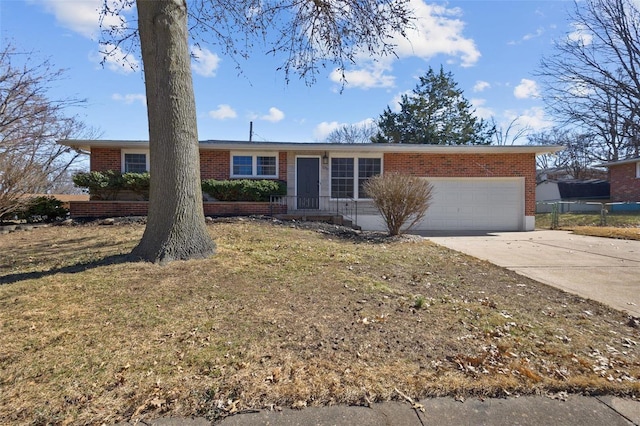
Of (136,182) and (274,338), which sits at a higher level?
(136,182)

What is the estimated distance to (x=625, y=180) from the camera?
22766mm

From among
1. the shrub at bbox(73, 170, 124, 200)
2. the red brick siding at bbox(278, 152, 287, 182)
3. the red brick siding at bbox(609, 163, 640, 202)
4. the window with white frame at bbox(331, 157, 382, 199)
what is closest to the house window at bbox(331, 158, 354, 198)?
the window with white frame at bbox(331, 157, 382, 199)

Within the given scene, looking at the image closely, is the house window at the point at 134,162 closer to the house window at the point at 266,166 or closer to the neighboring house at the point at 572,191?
the house window at the point at 266,166

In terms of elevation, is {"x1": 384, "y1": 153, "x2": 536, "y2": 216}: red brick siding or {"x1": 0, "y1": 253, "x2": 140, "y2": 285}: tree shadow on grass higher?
{"x1": 384, "y1": 153, "x2": 536, "y2": 216}: red brick siding

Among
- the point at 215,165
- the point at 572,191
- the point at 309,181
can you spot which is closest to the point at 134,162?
the point at 215,165

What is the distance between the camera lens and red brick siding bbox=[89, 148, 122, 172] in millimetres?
12602

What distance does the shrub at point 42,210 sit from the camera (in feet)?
33.8

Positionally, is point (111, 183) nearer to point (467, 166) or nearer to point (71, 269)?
point (71, 269)

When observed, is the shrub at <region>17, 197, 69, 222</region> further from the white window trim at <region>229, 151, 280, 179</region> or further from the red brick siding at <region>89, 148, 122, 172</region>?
the white window trim at <region>229, 151, 280, 179</region>

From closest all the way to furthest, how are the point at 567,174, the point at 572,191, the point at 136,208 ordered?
the point at 136,208
the point at 572,191
the point at 567,174

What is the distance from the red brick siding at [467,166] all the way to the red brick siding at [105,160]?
10.1 meters

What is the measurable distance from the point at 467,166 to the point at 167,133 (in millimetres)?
11569

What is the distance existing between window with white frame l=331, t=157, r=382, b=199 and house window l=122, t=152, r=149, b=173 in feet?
23.4

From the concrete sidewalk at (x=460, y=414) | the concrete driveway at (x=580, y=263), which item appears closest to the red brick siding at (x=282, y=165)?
the concrete driveway at (x=580, y=263)
